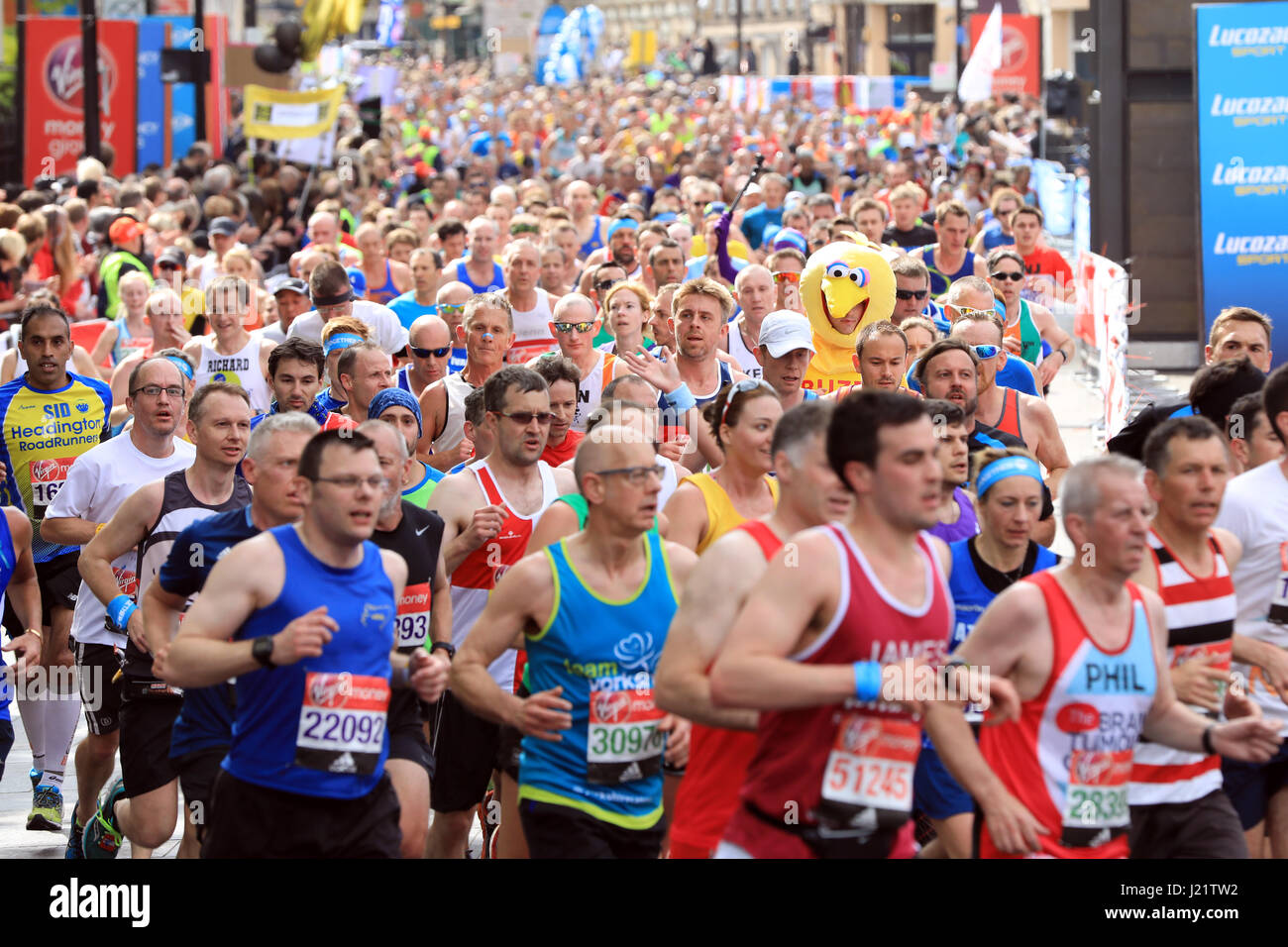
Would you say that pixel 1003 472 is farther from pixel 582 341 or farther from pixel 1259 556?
pixel 582 341

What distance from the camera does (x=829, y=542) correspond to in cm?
442

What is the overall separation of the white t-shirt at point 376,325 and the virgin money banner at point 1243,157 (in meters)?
8.76

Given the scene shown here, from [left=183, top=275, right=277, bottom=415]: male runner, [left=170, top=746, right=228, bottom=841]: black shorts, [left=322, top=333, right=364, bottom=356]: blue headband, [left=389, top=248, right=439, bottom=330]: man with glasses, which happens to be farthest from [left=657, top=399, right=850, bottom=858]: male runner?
[left=389, top=248, right=439, bottom=330]: man with glasses

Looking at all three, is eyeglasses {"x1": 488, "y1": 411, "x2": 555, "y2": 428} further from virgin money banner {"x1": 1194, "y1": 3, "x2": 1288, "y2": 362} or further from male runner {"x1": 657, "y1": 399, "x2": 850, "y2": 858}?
virgin money banner {"x1": 1194, "y1": 3, "x2": 1288, "y2": 362}

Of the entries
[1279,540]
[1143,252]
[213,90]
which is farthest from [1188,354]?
[213,90]

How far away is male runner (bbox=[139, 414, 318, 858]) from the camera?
5.91 m

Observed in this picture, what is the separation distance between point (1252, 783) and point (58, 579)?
17.0 ft

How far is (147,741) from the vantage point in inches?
267

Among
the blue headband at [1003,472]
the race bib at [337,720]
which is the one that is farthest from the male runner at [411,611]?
the blue headband at [1003,472]

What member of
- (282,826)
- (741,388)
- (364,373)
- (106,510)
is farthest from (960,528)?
(106,510)

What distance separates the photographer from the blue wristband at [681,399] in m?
8.09

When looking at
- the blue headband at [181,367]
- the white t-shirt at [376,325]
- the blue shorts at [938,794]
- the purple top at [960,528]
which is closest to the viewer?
the blue shorts at [938,794]

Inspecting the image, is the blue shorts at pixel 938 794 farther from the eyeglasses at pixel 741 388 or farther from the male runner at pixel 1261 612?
the eyeglasses at pixel 741 388
